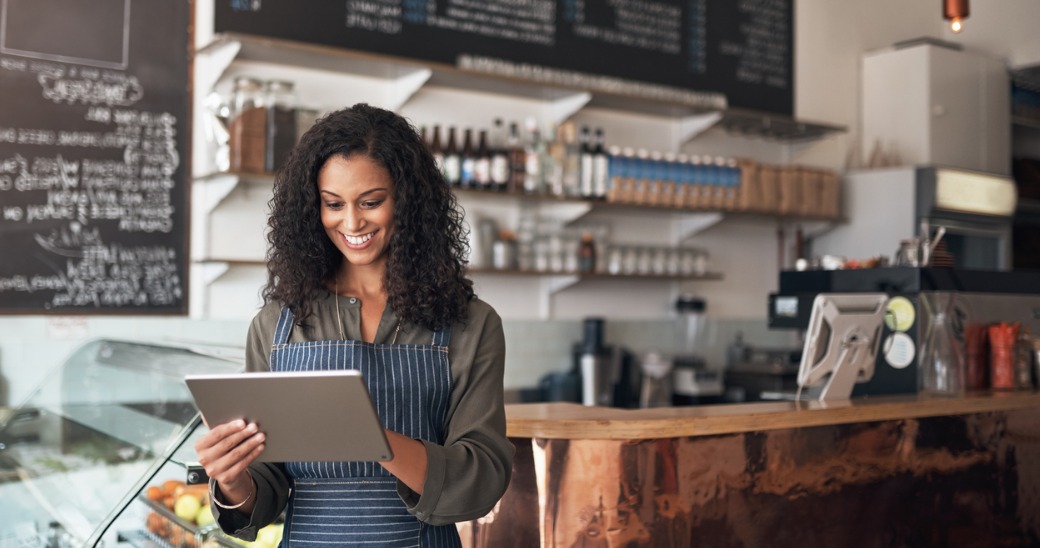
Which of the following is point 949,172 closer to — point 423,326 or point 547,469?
point 547,469

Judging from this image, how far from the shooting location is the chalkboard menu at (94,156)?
10.9 ft

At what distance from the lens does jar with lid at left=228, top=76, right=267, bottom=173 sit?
3455 mm

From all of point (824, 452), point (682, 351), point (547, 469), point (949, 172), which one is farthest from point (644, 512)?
point (949, 172)

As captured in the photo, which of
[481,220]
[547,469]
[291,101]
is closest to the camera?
[547,469]

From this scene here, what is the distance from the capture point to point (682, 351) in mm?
5094

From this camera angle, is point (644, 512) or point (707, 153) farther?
point (707, 153)

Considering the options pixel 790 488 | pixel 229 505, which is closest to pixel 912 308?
pixel 790 488

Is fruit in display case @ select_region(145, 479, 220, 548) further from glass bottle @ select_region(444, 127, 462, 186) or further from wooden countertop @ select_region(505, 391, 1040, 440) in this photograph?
glass bottle @ select_region(444, 127, 462, 186)

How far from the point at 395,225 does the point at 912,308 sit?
2669 millimetres

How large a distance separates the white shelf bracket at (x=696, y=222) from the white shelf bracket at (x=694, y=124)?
1.16ft

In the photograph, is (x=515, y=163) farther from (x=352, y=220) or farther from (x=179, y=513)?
(x=352, y=220)

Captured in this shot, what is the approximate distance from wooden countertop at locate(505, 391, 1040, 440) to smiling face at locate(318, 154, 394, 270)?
1017 mm

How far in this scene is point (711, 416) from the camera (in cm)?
247

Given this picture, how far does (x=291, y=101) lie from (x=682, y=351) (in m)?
2.41
